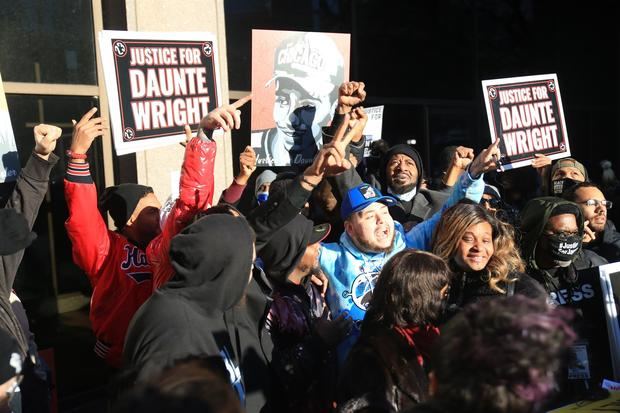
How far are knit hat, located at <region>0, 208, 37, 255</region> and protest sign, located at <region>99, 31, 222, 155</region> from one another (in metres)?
0.83

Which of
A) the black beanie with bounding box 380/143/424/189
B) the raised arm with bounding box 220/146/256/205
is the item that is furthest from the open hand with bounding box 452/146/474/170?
the raised arm with bounding box 220/146/256/205

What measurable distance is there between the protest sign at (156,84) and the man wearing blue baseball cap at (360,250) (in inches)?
39.9

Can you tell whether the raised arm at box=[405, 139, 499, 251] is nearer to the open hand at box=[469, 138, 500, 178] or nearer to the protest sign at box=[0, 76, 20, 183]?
the open hand at box=[469, 138, 500, 178]

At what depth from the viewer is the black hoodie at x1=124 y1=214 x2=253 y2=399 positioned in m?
2.18

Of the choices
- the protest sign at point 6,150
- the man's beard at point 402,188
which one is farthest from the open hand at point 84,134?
the man's beard at point 402,188

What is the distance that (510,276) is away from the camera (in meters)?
3.16

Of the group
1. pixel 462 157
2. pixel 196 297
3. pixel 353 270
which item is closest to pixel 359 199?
pixel 353 270

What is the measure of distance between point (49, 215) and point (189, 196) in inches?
94.5

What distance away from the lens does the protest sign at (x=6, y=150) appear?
3408 millimetres

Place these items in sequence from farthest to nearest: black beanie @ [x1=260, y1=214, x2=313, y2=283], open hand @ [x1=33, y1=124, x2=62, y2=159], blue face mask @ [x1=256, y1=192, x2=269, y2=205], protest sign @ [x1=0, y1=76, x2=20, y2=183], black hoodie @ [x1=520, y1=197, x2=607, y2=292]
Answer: blue face mask @ [x1=256, y1=192, x2=269, y2=205], black hoodie @ [x1=520, y1=197, x2=607, y2=292], protest sign @ [x1=0, y1=76, x2=20, y2=183], open hand @ [x1=33, y1=124, x2=62, y2=159], black beanie @ [x1=260, y1=214, x2=313, y2=283]

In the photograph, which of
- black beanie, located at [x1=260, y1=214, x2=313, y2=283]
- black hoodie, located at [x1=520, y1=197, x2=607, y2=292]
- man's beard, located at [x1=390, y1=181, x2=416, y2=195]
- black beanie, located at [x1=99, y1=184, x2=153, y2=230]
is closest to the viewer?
black beanie, located at [x1=260, y1=214, x2=313, y2=283]

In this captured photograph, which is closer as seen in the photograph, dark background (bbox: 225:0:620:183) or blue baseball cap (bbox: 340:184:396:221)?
blue baseball cap (bbox: 340:184:396:221)

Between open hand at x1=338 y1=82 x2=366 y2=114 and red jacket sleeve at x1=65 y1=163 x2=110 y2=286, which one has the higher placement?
open hand at x1=338 y1=82 x2=366 y2=114

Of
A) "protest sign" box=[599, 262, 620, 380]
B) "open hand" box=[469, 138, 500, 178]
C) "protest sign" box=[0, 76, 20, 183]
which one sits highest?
"protest sign" box=[0, 76, 20, 183]
